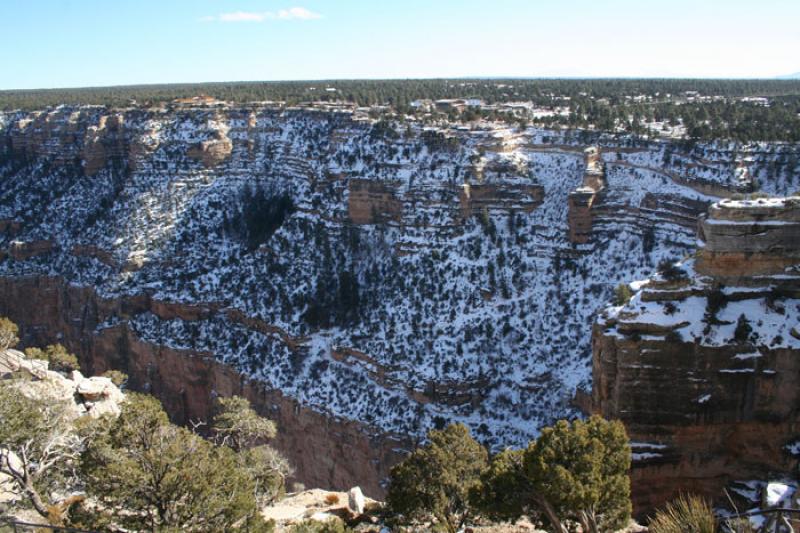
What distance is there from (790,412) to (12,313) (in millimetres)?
72426

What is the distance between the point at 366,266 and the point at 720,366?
A: 31511 mm

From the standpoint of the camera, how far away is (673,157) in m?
48.5

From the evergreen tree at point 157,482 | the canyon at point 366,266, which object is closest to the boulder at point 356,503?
the evergreen tree at point 157,482

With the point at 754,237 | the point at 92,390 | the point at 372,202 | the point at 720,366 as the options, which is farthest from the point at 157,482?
the point at 372,202

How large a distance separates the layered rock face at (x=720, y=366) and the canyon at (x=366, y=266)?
1.85 feet

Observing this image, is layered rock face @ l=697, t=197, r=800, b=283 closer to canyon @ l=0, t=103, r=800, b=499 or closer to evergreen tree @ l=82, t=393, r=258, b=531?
canyon @ l=0, t=103, r=800, b=499

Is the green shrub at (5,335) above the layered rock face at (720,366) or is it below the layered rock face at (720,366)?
below

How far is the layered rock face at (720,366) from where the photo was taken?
91.8 ft

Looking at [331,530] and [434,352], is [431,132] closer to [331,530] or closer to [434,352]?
[434,352]

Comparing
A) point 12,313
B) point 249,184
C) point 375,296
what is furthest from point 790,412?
point 12,313

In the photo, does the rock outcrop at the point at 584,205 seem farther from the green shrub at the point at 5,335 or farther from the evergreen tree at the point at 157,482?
the green shrub at the point at 5,335

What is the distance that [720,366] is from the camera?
28.3 meters

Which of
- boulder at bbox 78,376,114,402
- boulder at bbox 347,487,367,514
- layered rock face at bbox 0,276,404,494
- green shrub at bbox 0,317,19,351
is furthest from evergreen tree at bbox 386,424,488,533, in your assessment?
green shrub at bbox 0,317,19,351

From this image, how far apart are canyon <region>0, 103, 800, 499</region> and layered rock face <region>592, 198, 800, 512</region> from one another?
565 millimetres
